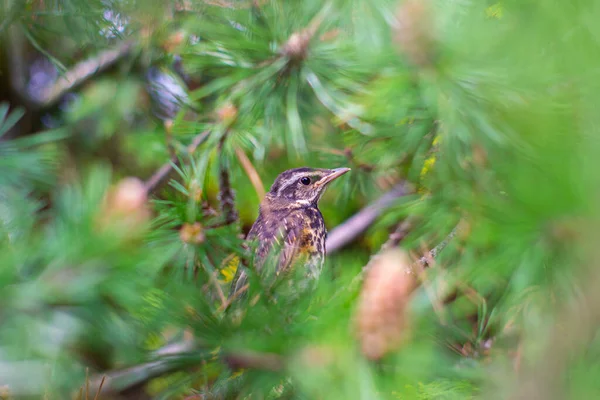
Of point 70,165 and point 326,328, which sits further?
point 70,165

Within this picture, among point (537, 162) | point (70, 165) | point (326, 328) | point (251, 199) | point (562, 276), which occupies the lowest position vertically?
Result: point (70, 165)

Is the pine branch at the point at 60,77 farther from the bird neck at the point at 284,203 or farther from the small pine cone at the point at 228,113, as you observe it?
the small pine cone at the point at 228,113

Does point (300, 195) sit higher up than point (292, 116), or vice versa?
A: point (292, 116)

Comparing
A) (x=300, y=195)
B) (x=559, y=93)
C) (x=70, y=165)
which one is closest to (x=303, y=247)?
(x=300, y=195)

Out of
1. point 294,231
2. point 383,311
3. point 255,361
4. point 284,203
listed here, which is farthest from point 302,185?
point 383,311

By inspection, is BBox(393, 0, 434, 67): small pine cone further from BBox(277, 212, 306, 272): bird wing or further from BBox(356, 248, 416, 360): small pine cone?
BBox(277, 212, 306, 272): bird wing

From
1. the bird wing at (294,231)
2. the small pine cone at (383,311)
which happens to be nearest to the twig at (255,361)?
the small pine cone at (383,311)

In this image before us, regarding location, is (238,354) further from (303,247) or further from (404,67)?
(303,247)
